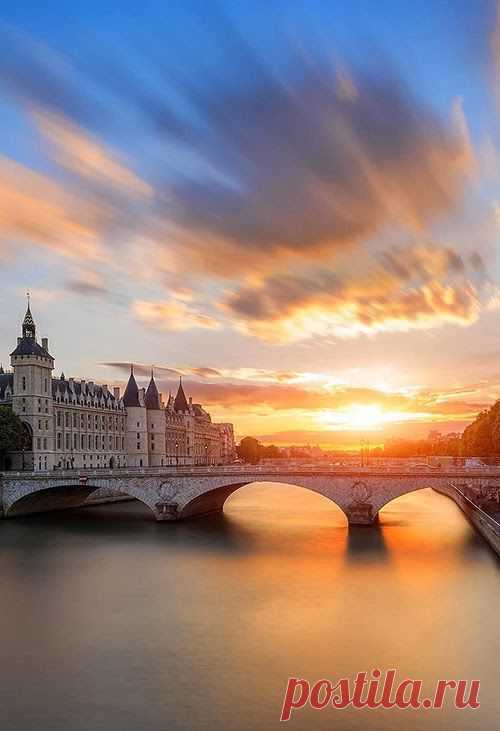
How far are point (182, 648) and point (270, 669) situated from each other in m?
4.59

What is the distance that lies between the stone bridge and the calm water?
3736mm

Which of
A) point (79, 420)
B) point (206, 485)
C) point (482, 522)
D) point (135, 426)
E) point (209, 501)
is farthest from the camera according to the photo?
point (135, 426)

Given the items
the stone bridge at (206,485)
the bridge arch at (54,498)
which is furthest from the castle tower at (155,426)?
the stone bridge at (206,485)

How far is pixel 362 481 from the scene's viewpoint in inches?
2447

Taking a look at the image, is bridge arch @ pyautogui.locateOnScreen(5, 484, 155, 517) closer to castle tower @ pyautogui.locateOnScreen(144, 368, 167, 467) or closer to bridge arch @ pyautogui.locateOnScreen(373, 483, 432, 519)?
bridge arch @ pyautogui.locateOnScreen(373, 483, 432, 519)

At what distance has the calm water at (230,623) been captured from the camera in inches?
986

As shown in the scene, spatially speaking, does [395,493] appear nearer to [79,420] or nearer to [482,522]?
[482,522]

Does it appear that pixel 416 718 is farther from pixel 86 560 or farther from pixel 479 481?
pixel 479 481

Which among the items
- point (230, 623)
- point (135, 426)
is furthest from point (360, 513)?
point (135, 426)

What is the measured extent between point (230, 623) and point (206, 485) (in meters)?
33.5

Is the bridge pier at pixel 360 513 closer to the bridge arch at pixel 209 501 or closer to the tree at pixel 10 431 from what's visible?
the bridge arch at pixel 209 501

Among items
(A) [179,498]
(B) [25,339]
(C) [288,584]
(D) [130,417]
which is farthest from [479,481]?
(D) [130,417]

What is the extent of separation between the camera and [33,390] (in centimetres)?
9206

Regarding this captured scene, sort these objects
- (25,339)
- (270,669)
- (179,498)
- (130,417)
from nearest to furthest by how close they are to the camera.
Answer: (270,669), (179,498), (25,339), (130,417)
